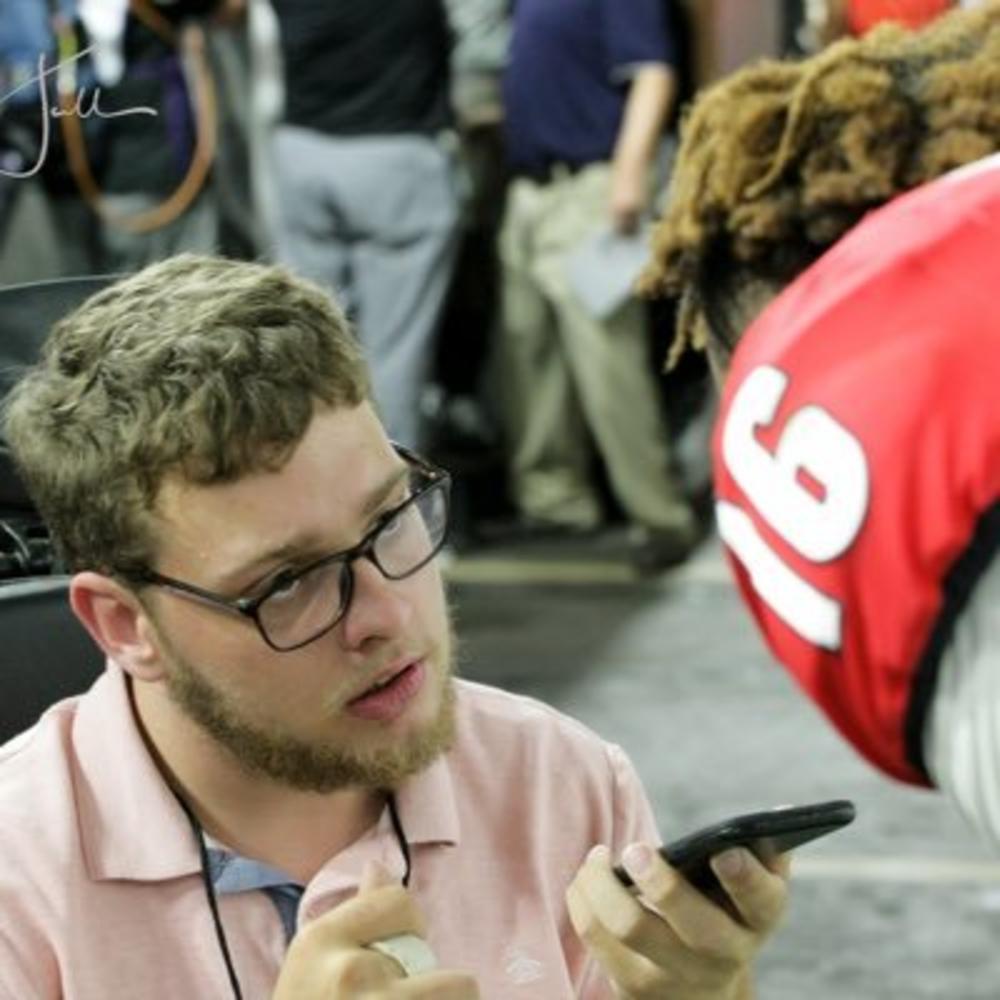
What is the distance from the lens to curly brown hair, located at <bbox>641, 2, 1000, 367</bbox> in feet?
5.30

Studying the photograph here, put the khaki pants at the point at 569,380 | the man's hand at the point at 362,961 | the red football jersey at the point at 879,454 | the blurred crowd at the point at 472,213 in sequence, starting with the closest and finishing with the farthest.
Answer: the red football jersey at the point at 879,454
the man's hand at the point at 362,961
the blurred crowd at the point at 472,213
the khaki pants at the point at 569,380

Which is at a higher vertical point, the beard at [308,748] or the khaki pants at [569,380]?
the beard at [308,748]

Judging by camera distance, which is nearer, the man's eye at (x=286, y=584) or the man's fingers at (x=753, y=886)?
the man's fingers at (x=753, y=886)

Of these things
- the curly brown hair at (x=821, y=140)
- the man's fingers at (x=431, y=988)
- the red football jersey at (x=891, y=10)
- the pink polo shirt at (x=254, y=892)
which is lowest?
the pink polo shirt at (x=254, y=892)

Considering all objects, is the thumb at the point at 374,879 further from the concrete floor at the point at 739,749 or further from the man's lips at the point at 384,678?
the concrete floor at the point at 739,749

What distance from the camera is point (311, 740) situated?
1.81 m

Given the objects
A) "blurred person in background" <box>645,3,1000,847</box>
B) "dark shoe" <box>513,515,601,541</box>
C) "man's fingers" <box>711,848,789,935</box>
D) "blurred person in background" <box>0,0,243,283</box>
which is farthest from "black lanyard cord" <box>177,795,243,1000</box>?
"dark shoe" <box>513,515,601,541</box>

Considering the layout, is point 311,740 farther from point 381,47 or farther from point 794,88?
point 381,47

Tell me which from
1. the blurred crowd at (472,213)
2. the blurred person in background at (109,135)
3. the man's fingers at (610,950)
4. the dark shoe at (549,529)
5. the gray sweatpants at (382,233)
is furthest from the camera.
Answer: the dark shoe at (549,529)

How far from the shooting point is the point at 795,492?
4.61 ft

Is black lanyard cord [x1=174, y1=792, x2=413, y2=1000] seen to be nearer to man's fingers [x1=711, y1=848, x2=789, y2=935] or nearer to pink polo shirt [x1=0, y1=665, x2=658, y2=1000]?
pink polo shirt [x1=0, y1=665, x2=658, y2=1000]

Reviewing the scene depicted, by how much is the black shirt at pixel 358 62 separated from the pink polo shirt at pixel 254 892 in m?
3.53

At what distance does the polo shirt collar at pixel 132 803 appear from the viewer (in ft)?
5.90

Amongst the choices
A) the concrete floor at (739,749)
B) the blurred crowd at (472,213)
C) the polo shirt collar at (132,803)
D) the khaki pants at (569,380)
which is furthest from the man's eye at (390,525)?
the khaki pants at (569,380)
